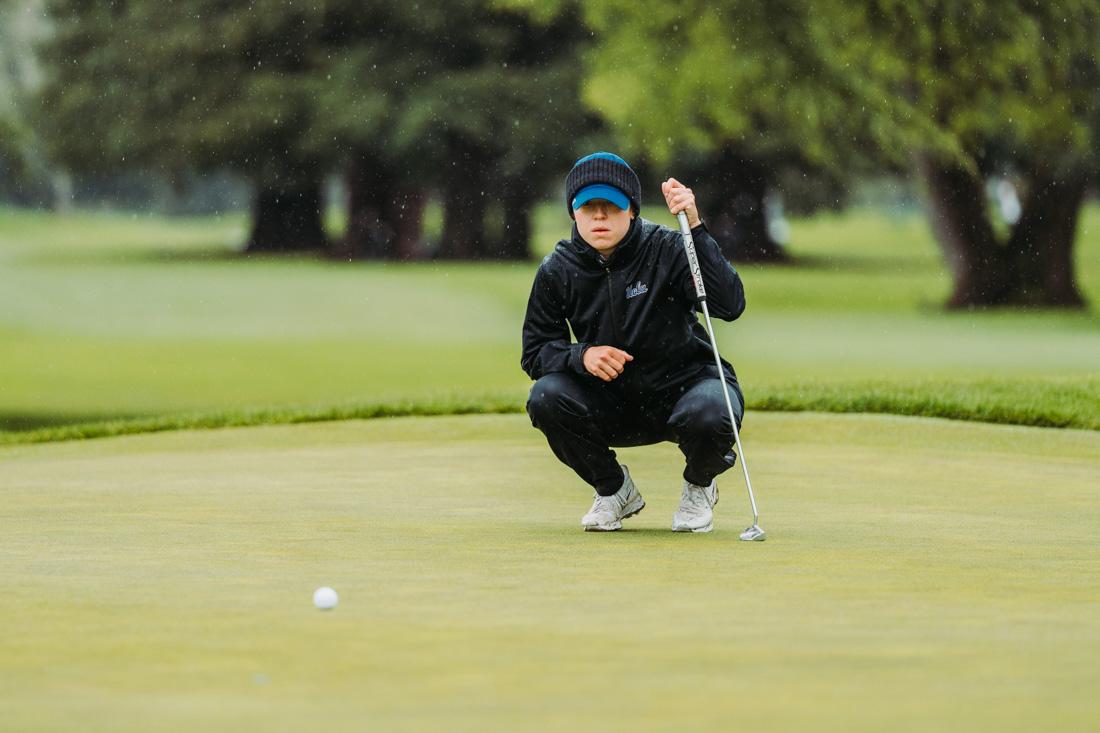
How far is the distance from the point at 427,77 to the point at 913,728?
40.1m

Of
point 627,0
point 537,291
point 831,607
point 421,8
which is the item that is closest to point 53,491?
point 537,291

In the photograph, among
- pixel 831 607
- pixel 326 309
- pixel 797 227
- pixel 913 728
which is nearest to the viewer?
pixel 913 728

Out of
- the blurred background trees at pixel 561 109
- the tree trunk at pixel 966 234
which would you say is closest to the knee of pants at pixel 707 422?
the blurred background trees at pixel 561 109

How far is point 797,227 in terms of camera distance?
72375 millimetres

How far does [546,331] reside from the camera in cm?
669

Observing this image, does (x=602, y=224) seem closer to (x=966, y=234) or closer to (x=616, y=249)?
(x=616, y=249)

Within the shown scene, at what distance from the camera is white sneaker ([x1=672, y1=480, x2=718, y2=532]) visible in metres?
6.62

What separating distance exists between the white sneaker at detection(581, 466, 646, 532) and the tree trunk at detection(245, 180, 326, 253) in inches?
1804

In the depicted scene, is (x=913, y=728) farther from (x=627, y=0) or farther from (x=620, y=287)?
(x=627, y=0)

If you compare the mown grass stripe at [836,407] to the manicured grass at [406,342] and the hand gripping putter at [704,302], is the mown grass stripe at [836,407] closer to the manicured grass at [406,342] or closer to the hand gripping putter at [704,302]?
the manicured grass at [406,342]

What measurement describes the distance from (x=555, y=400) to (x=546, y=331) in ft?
0.83

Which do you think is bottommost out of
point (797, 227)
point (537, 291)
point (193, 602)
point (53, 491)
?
point (797, 227)

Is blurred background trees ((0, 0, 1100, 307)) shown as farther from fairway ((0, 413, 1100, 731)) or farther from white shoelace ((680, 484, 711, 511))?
white shoelace ((680, 484, 711, 511))

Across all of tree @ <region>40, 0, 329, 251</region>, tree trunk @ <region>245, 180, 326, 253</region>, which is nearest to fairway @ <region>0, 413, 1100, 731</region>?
tree @ <region>40, 0, 329, 251</region>
